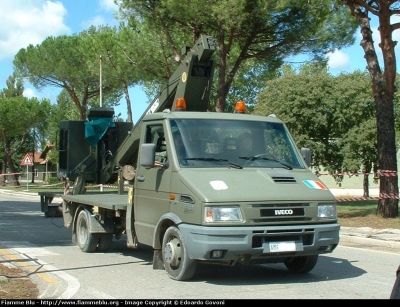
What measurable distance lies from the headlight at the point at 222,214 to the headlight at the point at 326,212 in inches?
45.4

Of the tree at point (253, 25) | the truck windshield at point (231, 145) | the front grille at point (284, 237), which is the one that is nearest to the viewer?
the front grille at point (284, 237)

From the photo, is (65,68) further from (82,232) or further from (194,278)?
(194,278)

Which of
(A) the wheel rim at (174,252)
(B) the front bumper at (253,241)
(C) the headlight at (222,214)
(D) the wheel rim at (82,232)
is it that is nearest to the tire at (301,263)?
(B) the front bumper at (253,241)

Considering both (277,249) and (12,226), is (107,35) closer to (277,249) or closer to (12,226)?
(12,226)

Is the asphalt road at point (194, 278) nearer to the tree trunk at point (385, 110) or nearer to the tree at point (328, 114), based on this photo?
the tree trunk at point (385, 110)

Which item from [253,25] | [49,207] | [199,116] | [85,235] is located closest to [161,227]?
[199,116]

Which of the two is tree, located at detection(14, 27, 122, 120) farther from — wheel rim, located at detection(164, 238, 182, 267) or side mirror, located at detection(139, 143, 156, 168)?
wheel rim, located at detection(164, 238, 182, 267)

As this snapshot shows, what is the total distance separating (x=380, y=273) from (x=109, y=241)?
4.57 meters

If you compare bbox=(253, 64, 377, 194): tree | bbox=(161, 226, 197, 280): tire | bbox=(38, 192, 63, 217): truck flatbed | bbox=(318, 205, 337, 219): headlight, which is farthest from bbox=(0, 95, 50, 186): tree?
bbox=(318, 205, 337, 219): headlight

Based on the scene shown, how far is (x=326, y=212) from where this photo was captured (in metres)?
8.06

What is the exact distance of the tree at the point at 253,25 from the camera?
18.6 metres

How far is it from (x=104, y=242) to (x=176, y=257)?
10.5 feet

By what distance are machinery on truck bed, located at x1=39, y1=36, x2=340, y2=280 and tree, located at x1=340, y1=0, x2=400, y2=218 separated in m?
7.39

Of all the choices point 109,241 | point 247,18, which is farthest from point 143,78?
point 109,241
